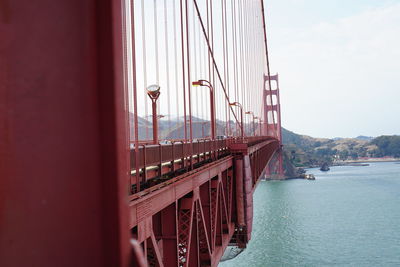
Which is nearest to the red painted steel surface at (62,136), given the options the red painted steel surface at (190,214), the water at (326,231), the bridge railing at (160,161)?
the red painted steel surface at (190,214)

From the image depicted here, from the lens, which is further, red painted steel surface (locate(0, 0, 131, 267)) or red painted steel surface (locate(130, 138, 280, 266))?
red painted steel surface (locate(130, 138, 280, 266))

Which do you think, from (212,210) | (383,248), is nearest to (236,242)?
(212,210)

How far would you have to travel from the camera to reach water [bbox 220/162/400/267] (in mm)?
18438

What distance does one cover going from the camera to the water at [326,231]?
60.5ft

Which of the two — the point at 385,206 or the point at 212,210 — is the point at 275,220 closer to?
the point at 385,206

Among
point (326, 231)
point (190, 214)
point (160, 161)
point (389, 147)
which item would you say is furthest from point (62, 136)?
point (389, 147)

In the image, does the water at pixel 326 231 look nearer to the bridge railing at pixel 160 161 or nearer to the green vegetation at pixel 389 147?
the bridge railing at pixel 160 161

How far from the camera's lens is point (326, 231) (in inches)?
942

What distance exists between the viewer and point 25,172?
78 cm

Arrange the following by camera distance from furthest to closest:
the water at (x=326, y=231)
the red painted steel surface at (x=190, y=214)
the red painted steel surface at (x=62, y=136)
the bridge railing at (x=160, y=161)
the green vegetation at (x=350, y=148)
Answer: the green vegetation at (x=350, y=148) → the water at (x=326, y=231) → the bridge railing at (x=160, y=161) → the red painted steel surface at (x=190, y=214) → the red painted steel surface at (x=62, y=136)

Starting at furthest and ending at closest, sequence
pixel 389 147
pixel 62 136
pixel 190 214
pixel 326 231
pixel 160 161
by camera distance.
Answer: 1. pixel 389 147
2. pixel 326 231
3. pixel 190 214
4. pixel 160 161
5. pixel 62 136

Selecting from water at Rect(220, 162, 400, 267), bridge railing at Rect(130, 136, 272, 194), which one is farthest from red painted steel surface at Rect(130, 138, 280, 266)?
water at Rect(220, 162, 400, 267)

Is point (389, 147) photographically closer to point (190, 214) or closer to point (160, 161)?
point (190, 214)

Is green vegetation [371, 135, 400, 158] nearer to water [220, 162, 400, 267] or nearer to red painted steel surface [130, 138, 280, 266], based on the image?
water [220, 162, 400, 267]
